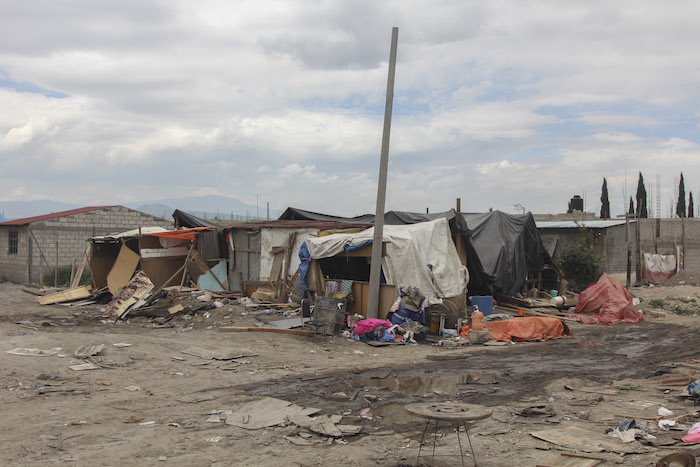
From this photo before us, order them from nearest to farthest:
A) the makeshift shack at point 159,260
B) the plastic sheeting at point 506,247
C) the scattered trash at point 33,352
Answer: the scattered trash at point 33,352 < the plastic sheeting at point 506,247 < the makeshift shack at point 159,260

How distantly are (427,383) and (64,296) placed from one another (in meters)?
15.4

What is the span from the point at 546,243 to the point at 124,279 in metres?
18.1

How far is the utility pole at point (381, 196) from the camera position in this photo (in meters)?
13.1

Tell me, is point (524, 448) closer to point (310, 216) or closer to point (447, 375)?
point (447, 375)

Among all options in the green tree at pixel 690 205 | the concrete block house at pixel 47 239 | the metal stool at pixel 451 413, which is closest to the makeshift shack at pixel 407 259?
the metal stool at pixel 451 413

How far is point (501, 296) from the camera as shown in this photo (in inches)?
708

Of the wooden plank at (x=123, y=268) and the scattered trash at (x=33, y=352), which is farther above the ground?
the wooden plank at (x=123, y=268)

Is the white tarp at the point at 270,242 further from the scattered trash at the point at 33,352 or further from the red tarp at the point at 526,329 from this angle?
the scattered trash at the point at 33,352

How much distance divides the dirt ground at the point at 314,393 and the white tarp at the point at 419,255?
2.28 m

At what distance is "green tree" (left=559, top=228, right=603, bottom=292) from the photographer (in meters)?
22.9

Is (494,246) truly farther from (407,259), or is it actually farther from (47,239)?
(47,239)

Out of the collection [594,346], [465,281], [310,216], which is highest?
[310,216]

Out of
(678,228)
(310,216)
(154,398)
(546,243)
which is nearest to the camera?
(154,398)

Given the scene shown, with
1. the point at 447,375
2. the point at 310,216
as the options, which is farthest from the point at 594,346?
the point at 310,216
